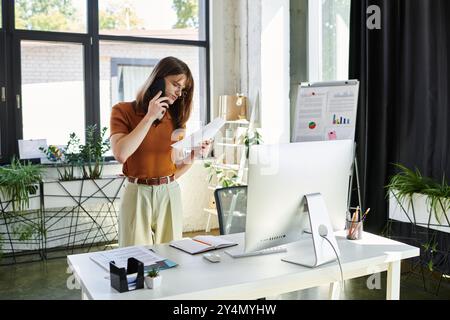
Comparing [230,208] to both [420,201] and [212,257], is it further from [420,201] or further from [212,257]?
[420,201]

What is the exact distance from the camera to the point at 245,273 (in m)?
1.84

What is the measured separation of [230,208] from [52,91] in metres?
3.02

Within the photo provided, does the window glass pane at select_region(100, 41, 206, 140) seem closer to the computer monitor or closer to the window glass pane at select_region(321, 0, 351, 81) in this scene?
the window glass pane at select_region(321, 0, 351, 81)

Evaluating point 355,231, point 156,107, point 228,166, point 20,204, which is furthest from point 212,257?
point 228,166

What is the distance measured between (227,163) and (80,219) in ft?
5.48

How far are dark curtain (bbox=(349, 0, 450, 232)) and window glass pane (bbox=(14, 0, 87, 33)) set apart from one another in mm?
2703

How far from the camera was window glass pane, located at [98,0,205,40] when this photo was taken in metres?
5.12

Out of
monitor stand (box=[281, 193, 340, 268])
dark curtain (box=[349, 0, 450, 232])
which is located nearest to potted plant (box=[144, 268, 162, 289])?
monitor stand (box=[281, 193, 340, 268])

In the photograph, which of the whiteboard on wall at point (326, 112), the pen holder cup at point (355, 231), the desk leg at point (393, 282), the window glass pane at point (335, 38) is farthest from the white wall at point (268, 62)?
the desk leg at point (393, 282)

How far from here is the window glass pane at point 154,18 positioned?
512cm

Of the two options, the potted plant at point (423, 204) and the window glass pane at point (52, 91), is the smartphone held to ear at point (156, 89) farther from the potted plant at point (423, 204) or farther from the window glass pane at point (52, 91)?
the window glass pane at point (52, 91)

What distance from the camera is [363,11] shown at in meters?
4.23
